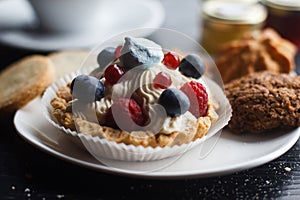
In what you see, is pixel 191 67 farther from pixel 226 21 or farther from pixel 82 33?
pixel 82 33

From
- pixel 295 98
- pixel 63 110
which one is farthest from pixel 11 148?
pixel 295 98

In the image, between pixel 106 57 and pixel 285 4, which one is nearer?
pixel 106 57

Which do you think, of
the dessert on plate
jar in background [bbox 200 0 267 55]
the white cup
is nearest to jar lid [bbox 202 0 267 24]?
jar in background [bbox 200 0 267 55]


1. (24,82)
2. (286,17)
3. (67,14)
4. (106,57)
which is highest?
(106,57)

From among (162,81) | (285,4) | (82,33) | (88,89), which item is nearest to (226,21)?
(285,4)

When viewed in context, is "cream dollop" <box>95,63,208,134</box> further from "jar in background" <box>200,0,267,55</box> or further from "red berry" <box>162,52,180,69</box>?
"jar in background" <box>200,0,267,55</box>

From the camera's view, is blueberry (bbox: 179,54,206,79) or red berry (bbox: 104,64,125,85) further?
blueberry (bbox: 179,54,206,79)

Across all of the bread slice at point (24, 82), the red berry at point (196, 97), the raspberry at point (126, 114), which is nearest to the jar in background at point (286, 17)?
the red berry at point (196, 97)
